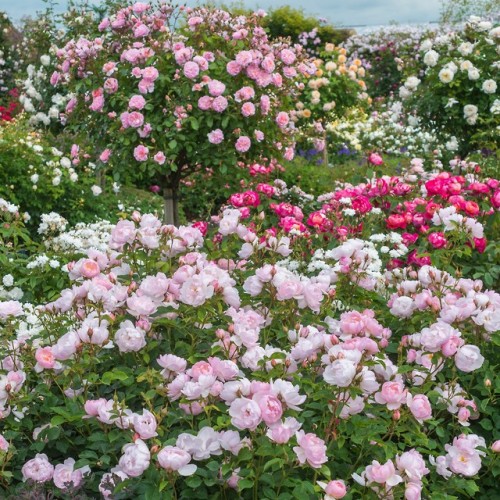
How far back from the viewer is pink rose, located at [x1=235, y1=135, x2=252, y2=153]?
5.86m

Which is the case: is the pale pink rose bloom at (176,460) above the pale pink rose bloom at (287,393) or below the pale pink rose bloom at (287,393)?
below

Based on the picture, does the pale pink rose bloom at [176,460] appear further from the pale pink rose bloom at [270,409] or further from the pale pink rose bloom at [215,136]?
the pale pink rose bloom at [215,136]

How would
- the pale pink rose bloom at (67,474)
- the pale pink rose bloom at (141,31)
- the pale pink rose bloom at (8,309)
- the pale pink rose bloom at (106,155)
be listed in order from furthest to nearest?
the pale pink rose bloom at (106,155) < the pale pink rose bloom at (141,31) < the pale pink rose bloom at (8,309) < the pale pink rose bloom at (67,474)

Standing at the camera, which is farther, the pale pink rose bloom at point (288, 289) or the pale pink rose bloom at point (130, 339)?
the pale pink rose bloom at point (288, 289)

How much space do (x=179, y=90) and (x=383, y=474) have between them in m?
4.27

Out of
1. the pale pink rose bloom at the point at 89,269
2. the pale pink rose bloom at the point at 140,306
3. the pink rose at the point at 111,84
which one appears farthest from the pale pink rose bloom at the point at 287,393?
the pink rose at the point at 111,84

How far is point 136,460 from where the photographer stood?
195 cm

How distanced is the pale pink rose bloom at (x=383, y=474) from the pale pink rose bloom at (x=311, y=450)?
12 cm

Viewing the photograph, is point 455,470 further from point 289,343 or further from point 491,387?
point 289,343

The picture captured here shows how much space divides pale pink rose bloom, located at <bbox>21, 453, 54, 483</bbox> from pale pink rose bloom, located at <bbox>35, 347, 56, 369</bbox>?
0.82 ft

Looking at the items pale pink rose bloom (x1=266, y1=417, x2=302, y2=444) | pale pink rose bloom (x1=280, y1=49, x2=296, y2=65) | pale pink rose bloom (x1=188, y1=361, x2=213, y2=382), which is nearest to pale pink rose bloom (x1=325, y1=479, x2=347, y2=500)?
pale pink rose bloom (x1=266, y1=417, x2=302, y2=444)

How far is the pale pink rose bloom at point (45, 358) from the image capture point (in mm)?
2283

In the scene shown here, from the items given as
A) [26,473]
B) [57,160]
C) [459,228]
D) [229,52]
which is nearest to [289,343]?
[26,473]

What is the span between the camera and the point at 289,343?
263cm
